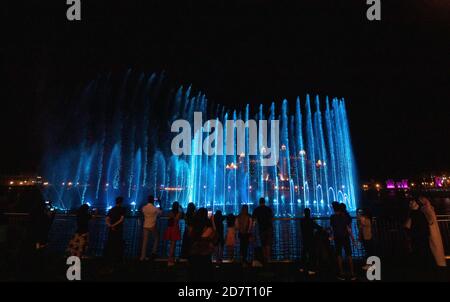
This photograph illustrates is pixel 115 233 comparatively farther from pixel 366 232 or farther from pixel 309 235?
pixel 366 232

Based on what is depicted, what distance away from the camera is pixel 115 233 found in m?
8.75

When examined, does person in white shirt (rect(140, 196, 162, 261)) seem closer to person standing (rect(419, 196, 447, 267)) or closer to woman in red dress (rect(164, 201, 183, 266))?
woman in red dress (rect(164, 201, 183, 266))

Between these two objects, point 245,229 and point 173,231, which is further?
point 245,229

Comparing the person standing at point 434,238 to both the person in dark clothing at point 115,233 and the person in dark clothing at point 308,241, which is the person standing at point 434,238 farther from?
the person in dark clothing at point 115,233

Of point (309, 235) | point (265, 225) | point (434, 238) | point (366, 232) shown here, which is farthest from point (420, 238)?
point (265, 225)

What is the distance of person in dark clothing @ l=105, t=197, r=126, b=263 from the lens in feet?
28.5

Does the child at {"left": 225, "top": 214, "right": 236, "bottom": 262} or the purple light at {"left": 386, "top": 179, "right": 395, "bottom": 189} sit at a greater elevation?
the purple light at {"left": 386, "top": 179, "right": 395, "bottom": 189}

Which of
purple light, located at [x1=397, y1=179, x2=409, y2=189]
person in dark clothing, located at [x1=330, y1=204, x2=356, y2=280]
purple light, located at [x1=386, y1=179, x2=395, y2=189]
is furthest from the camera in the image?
purple light, located at [x1=386, y1=179, x2=395, y2=189]

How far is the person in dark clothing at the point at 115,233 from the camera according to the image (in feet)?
28.5

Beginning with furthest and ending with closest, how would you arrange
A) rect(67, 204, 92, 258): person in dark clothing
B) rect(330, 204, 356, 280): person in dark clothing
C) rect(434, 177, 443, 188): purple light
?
1. rect(434, 177, 443, 188): purple light
2. rect(330, 204, 356, 280): person in dark clothing
3. rect(67, 204, 92, 258): person in dark clothing

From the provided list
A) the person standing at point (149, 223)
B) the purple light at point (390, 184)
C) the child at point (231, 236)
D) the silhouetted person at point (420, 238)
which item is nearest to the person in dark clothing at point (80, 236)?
the person standing at point (149, 223)

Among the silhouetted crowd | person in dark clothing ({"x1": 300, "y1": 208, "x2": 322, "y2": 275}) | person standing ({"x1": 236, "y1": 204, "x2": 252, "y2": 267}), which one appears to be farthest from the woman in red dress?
person in dark clothing ({"x1": 300, "y1": 208, "x2": 322, "y2": 275})
